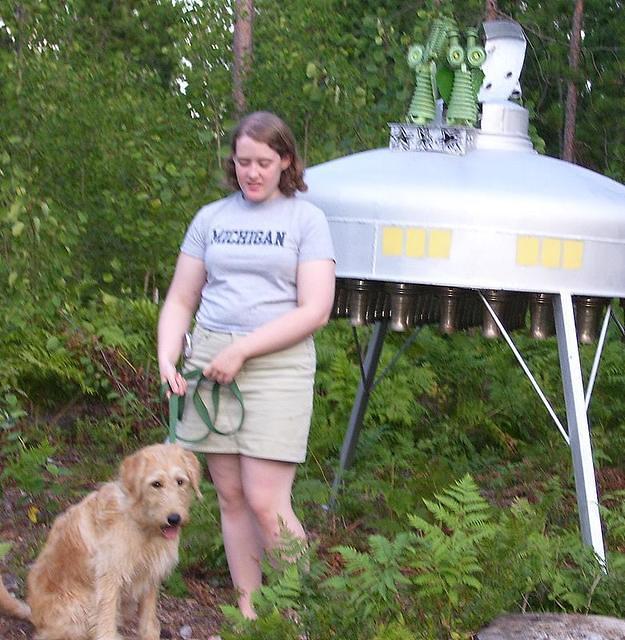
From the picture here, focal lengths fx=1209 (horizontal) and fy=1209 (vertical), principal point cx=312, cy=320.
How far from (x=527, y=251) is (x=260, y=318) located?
5.37 feet

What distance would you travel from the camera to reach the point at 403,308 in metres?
6.59

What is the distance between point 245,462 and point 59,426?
16.4 feet

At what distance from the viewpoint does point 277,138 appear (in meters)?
5.16

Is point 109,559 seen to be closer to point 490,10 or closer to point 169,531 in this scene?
point 169,531

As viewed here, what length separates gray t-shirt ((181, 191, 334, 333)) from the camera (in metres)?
5.14

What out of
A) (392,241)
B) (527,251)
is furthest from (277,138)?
(527,251)

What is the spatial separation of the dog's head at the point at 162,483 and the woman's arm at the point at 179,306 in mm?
322

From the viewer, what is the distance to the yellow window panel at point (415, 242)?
613 centimetres

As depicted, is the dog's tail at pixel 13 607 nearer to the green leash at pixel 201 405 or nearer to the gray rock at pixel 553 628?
the green leash at pixel 201 405


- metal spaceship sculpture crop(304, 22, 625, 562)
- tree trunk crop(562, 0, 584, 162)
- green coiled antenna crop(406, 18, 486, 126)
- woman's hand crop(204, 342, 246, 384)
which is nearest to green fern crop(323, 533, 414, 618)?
woman's hand crop(204, 342, 246, 384)

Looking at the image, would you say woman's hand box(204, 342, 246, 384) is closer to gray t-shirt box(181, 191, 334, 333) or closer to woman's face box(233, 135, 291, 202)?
gray t-shirt box(181, 191, 334, 333)

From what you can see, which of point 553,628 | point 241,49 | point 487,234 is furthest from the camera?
point 241,49

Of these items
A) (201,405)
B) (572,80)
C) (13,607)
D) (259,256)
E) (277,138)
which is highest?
(572,80)

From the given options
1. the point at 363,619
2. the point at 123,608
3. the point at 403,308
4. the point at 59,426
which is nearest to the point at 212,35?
the point at 59,426
